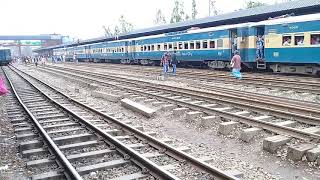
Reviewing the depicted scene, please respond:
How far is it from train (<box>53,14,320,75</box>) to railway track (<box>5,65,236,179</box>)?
12.0 m

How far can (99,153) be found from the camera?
273 inches

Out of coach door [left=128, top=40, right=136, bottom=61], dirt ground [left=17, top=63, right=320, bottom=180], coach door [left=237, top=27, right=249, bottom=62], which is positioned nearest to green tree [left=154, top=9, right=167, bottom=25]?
coach door [left=128, top=40, right=136, bottom=61]

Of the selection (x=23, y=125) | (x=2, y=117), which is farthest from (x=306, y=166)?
(x=2, y=117)

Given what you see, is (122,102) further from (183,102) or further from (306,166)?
(306,166)

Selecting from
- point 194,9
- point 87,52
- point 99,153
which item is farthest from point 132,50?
point 194,9

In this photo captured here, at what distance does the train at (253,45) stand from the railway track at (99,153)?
1196 centimetres

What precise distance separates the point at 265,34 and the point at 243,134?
14072mm

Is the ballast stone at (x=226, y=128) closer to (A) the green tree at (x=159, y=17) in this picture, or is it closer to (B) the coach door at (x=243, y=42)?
(B) the coach door at (x=243, y=42)

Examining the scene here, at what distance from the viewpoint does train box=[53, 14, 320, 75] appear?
59.4 ft

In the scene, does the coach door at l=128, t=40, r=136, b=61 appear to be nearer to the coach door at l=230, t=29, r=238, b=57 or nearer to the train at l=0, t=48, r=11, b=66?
the coach door at l=230, t=29, r=238, b=57

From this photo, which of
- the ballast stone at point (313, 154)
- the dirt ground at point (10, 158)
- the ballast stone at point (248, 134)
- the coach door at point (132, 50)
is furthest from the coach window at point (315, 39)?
the coach door at point (132, 50)

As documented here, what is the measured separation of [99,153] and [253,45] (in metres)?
16.9

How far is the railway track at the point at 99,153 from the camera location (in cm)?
591

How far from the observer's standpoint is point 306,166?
20.4ft
